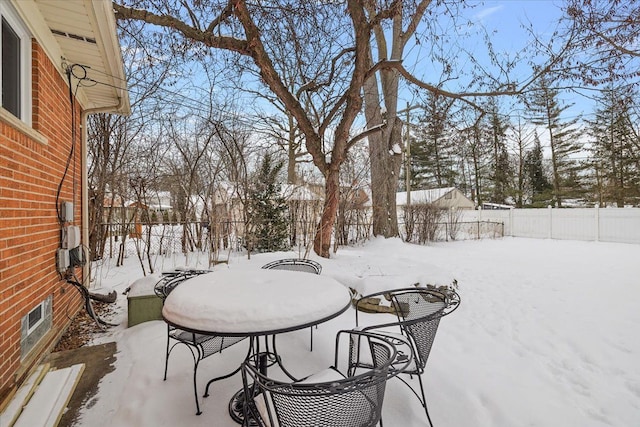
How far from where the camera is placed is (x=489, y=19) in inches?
211

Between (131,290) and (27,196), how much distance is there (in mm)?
1432

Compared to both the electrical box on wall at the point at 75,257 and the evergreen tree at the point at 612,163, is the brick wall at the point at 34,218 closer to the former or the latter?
the electrical box on wall at the point at 75,257

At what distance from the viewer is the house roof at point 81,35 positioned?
7.60ft

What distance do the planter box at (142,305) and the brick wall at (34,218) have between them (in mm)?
594

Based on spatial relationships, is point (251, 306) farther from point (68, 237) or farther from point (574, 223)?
point (574, 223)

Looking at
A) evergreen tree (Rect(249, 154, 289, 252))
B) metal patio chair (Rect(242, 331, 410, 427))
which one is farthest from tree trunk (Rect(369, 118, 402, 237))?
metal patio chair (Rect(242, 331, 410, 427))

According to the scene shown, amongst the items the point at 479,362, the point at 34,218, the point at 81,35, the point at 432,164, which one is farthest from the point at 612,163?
the point at 34,218

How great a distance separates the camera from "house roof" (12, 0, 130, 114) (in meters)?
2.32

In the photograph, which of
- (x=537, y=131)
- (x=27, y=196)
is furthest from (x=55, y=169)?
(x=537, y=131)

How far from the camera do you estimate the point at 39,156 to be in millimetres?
Answer: 2635

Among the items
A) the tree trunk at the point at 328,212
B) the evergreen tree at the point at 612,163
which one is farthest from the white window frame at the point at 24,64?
the evergreen tree at the point at 612,163

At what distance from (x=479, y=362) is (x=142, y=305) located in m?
3.22

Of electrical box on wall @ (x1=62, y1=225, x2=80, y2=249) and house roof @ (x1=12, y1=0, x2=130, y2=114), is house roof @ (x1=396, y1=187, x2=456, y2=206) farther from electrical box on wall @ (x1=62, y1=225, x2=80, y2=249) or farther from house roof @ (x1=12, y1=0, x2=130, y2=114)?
electrical box on wall @ (x1=62, y1=225, x2=80, y2=249)

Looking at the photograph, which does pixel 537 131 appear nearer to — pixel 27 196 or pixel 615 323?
pixel 615 323
